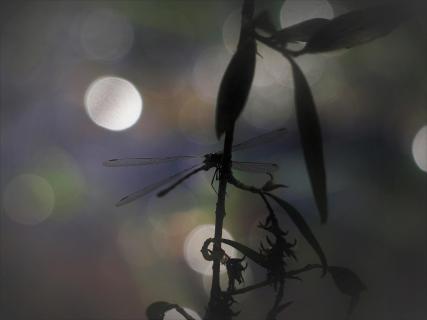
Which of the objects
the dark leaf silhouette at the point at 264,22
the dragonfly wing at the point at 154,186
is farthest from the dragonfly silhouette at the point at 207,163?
the dark leaf silhouette at the point at 264,22

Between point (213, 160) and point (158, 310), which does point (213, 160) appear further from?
point (158, 310)

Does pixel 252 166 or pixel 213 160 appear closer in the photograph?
pixel 213 160

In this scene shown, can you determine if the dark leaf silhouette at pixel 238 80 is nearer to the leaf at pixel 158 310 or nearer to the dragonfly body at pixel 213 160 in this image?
the dragonfly body at pixel 213 160

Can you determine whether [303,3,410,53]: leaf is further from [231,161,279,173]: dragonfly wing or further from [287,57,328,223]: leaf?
[231,161,279,173]: dragonfly wing

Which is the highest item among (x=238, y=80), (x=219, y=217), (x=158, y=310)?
(x=238, y=80)

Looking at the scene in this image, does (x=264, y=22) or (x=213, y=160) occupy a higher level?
(x=264, y=22)

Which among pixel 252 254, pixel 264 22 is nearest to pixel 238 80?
pixel 264 22
